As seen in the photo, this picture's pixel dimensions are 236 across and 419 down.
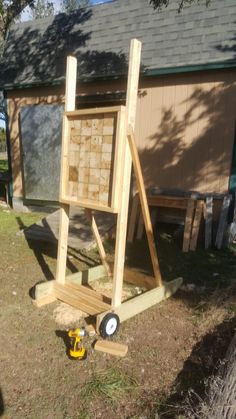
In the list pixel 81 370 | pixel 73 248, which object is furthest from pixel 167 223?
pixel 81 370

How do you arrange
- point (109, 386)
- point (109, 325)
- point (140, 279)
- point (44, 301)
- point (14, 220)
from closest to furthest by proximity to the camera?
point (109, 386) → point (109, 325) → point (44, 301) → point (140, 279) → point (14, 220)

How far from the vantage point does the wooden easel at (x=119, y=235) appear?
3.69 meters

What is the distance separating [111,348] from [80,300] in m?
0.91

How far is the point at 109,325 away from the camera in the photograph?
12.3 feet

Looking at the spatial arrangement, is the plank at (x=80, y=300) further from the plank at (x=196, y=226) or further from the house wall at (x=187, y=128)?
the house wall at (x=187, y=128)

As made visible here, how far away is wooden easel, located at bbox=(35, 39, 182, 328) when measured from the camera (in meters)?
3.69

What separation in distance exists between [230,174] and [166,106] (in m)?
1.96

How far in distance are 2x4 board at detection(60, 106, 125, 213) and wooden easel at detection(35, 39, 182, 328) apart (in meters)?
0.01

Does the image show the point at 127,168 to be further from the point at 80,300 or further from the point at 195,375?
the point at 195,375

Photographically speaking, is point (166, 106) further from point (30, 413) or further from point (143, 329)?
point (30, 413)

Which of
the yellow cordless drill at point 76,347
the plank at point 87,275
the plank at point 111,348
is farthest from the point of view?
the plank at point 87,275

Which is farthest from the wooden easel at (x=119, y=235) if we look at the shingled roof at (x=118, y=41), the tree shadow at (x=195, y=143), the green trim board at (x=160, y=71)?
the shingled roof at (x=118, y=41)

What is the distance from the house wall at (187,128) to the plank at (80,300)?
4032mm

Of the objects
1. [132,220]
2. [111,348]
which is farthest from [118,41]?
[111,348]
